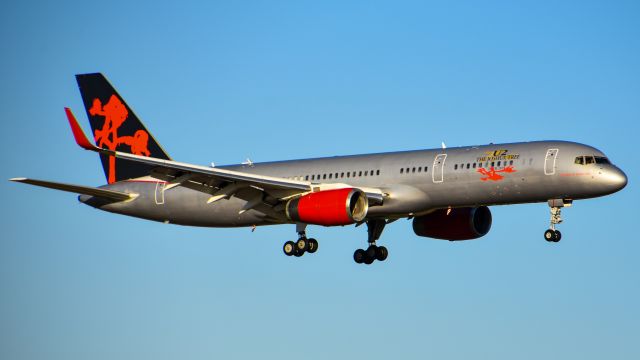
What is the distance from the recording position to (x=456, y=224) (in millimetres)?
70562

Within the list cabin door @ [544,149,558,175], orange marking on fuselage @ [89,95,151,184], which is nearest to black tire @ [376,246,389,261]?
cabin door @ [544,149,558,175]

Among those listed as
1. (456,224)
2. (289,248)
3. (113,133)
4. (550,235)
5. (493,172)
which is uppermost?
(113,133)

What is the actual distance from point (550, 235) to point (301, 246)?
1230 centimetres

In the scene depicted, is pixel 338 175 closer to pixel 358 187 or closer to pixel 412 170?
pixel 358 187

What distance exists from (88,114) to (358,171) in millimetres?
17272

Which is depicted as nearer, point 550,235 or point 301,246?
point 550,235

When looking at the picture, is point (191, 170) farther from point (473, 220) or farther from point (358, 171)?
point (473, 220)

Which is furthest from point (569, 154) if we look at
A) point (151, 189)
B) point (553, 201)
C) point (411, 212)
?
point (151, 189)

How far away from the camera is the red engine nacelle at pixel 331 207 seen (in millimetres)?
63562

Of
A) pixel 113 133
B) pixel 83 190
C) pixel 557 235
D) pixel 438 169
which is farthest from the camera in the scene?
pixel 113 133

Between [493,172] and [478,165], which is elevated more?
[478,165]

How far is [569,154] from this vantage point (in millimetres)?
62500

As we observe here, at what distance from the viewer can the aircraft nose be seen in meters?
61.9

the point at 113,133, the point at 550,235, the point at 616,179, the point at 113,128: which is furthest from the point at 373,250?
the point at 113,128
